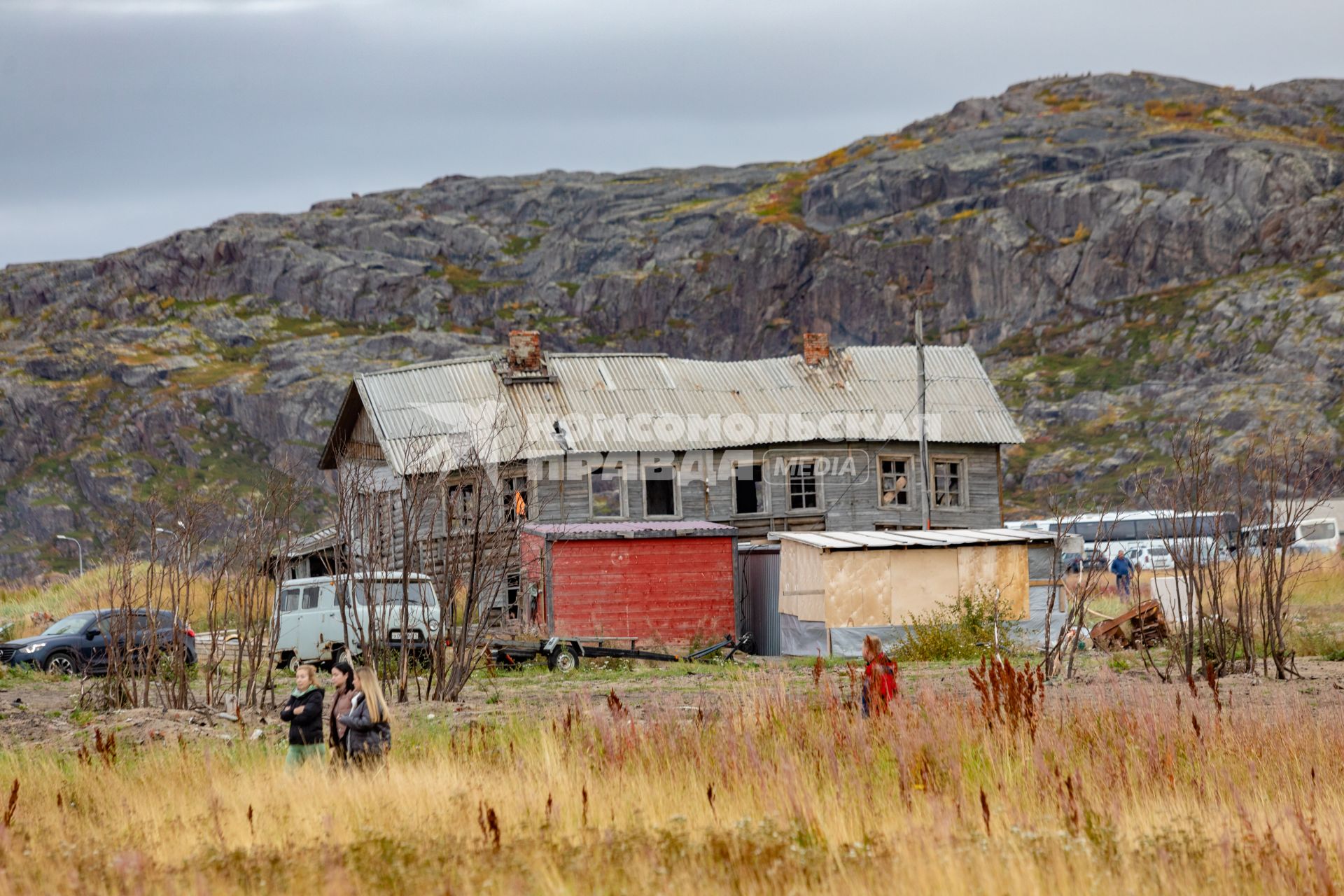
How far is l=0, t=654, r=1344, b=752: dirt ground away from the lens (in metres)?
13.7

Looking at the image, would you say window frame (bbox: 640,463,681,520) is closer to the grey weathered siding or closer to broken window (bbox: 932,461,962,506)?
the grey weathered siding

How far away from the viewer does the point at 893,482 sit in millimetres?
→ 36969

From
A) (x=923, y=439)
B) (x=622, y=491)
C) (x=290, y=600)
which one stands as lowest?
(x=290, y=600)

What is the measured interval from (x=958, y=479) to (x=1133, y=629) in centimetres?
1378

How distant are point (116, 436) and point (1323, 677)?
112662 mm

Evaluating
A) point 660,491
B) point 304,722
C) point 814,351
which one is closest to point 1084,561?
point 304,722

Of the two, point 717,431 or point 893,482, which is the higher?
point 717,431

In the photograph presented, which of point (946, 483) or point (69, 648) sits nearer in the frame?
point (69, 648)

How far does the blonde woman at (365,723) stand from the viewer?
10.3m

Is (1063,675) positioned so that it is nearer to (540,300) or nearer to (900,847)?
(900,847)

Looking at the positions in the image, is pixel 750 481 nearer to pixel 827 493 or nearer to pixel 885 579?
pixel 827 493

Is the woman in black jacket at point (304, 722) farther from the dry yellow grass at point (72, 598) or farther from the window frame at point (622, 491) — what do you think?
the window frame at point (622, 491)

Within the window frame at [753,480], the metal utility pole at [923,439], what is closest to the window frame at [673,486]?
the window frame at [753,480]

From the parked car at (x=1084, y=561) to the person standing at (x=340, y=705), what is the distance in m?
8.89
